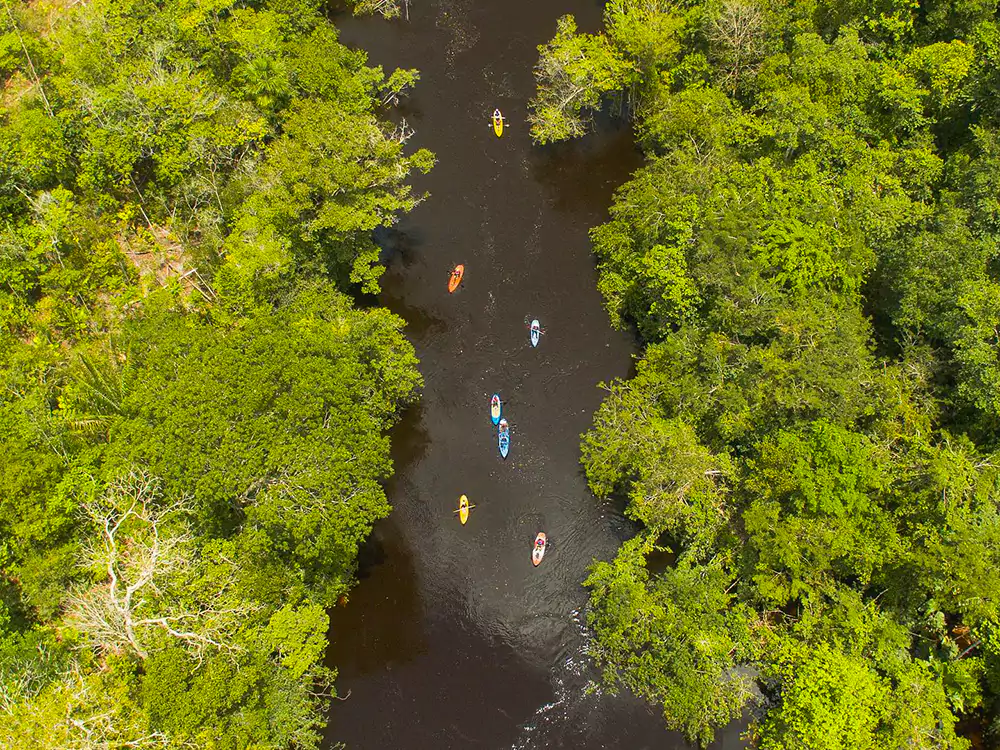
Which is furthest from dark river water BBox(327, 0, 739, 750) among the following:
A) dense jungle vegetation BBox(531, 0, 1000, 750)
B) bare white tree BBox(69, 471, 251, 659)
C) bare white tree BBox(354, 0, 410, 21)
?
bare white tree BBox(69, 471, 251, 659)

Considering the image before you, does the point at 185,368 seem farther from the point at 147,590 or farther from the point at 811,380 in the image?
the point at 811,380

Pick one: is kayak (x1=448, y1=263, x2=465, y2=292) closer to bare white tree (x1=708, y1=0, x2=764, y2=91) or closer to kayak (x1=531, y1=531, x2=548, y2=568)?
kayak (x1=531, y1=531, x2=548, y2=568)

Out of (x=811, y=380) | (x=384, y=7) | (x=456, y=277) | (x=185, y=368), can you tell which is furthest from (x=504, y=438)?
(x=384, y=7)

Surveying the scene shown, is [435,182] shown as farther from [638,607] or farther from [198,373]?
[638,607]

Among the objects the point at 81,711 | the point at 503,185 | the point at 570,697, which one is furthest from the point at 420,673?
the point at 503,185

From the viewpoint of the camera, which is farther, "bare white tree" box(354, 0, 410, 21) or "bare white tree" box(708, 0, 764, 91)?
"bare white tree" box(354, 0, 410, 21)

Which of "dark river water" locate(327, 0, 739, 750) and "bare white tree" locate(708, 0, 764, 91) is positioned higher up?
"bare white tree" locate(708, 0, 764, 91)

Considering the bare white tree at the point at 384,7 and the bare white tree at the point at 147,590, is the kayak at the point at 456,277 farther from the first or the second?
the bare white tree at the point at 384,7
